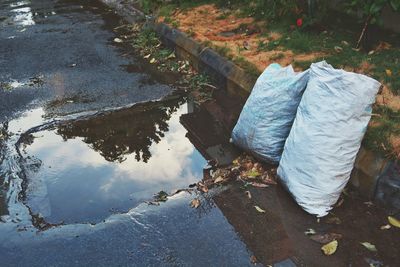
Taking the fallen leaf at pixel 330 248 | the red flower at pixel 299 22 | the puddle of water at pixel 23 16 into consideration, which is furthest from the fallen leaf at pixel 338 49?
the puddle of water at pixel 23 16

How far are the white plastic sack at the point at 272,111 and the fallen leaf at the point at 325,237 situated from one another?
2.64 feet

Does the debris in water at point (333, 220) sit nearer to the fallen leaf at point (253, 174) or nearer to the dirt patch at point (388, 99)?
the fallen leaf at point (253, 174)

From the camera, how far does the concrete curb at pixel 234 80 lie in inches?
111

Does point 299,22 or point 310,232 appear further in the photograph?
point 299,22

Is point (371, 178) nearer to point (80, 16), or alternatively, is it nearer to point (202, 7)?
point (202, 7)

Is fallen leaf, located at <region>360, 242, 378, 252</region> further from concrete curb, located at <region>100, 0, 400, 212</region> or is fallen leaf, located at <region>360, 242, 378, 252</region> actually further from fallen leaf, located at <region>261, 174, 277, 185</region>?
fallen leaf, located at <region>261, 174, 277, 185</region>

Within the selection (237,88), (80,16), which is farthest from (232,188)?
(80,16)

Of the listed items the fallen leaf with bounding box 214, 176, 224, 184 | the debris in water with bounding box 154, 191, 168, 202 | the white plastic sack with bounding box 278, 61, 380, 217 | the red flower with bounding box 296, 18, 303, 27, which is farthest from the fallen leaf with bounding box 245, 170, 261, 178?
the red flower with bounding box 296, 18, 303, 27

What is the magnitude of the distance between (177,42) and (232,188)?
3.46 metres

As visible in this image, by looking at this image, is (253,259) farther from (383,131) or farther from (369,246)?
(383,131)

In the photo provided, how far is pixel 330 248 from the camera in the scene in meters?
2.54

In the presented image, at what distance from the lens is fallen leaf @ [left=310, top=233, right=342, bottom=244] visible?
2617 mm

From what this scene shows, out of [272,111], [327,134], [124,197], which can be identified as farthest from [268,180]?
[124,197]

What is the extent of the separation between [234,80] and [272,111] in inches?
59.0
